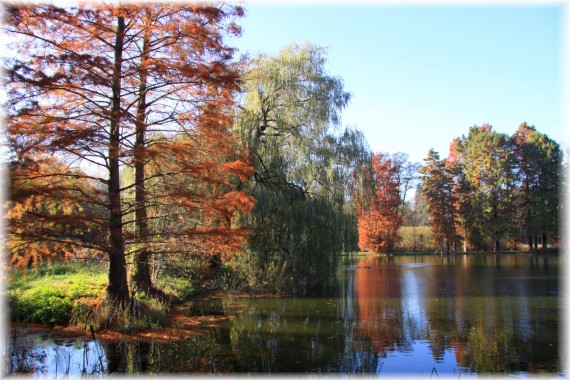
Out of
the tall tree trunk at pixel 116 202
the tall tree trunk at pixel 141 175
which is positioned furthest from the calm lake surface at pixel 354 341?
the tall tree trunk at pixel 141 175

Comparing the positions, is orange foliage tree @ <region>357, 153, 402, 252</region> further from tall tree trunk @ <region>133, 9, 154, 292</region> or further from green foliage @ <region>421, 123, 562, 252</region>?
tall tree trunk @ <region>133, 9, 154, 292</region>

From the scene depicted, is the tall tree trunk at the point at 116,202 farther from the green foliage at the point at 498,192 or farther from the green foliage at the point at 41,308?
the green foliage at the point at 498,192

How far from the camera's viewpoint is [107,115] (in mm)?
7570

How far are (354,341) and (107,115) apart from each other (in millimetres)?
5999

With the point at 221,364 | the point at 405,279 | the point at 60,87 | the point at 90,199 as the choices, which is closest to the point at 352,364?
the point at 221,364

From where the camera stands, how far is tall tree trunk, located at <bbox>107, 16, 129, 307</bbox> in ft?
25.4

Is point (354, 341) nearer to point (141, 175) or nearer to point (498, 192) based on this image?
point (141, 175)

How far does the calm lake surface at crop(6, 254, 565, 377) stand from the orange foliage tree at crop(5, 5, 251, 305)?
1875mm

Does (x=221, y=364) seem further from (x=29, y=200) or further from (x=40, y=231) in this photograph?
(x=29, y=200)

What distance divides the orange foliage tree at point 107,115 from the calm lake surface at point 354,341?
1.87 m

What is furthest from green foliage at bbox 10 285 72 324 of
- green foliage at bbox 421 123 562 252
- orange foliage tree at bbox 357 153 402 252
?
green foliage at bbox 421 123 562 252

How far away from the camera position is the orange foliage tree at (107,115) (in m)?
6.94

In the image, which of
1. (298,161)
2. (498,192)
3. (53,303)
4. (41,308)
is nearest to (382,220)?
(498,192)

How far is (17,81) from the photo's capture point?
680 cm
